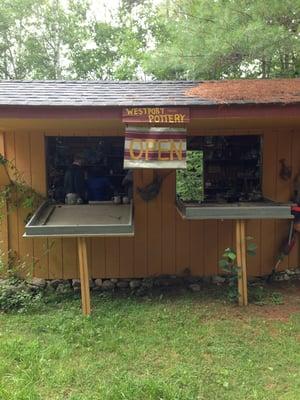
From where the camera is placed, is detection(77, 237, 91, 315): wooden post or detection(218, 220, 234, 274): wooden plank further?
detection(218, 220, 234, 274): wooden plank

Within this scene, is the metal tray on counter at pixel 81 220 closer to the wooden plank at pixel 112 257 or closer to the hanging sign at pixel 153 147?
the wooden plank at pixel 112 257

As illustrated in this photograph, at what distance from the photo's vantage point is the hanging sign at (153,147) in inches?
191

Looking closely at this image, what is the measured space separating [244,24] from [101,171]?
486 centimetres

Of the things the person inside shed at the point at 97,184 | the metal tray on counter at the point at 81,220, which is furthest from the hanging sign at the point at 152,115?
the person inside shed at the point at 97,184

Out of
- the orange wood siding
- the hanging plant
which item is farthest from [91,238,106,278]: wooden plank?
the hanging plant

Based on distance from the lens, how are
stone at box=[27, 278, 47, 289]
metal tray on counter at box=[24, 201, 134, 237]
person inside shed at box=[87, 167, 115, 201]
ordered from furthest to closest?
person inside shed at box=[87, 167, 115, 201]
stone at box=[27, 278, 47, 289]
metal tray on counter at box=[24, 201, 134, 237]

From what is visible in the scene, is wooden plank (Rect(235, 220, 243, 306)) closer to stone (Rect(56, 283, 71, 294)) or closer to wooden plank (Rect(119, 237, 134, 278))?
wooden plank (Rect(119, 237, 134, 278))

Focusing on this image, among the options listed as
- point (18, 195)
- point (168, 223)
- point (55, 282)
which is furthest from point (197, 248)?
point (18, 195)

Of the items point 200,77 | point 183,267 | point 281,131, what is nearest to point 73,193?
point 183,267

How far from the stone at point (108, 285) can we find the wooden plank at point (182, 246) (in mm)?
994

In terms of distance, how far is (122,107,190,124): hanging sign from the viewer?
464 cm

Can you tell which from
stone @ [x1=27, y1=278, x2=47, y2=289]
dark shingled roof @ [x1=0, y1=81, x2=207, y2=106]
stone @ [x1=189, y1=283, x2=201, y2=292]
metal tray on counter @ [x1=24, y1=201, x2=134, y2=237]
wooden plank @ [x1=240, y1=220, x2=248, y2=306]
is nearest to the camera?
metal tray on counter @ [x1=24, y1=201, x2=134, y2=237]

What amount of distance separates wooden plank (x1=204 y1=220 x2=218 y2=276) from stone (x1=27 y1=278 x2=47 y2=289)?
2.41 m

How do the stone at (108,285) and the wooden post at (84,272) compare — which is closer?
the wooden post at (84,272)
